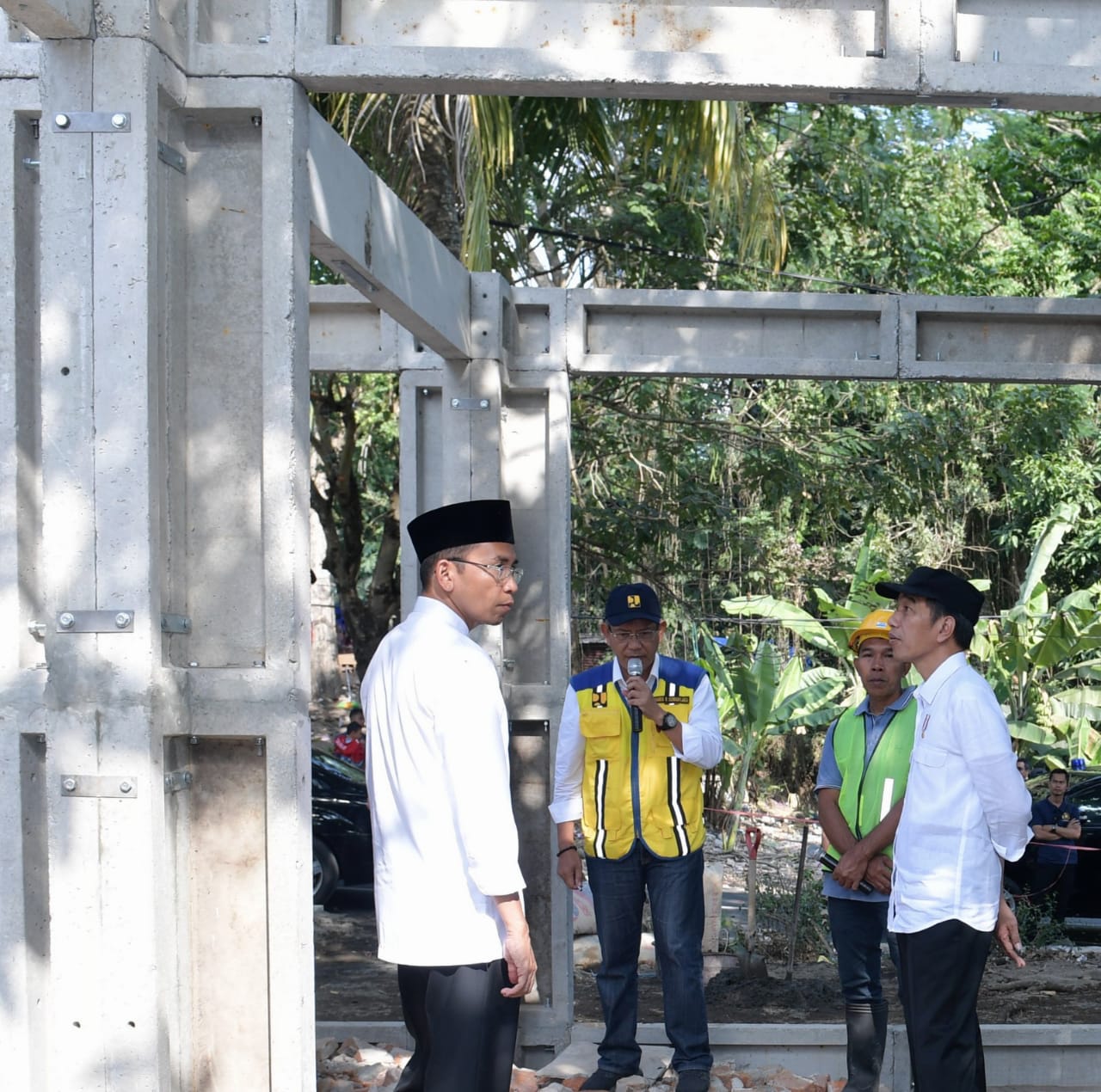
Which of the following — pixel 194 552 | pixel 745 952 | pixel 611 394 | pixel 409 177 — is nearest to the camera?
pixel 194 552

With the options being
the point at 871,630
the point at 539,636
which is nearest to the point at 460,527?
the point at 871,630

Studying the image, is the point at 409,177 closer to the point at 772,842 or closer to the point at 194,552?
the point at 772,842

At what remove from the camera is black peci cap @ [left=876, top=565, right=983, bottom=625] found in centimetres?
509

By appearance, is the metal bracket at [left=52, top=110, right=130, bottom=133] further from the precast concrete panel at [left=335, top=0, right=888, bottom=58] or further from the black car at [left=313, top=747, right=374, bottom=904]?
the black car at [left=313, top=747, right=374, bottom=904]

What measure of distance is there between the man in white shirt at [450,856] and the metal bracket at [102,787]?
801mm

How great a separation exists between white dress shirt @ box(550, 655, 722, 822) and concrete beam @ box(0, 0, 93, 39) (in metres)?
3.69

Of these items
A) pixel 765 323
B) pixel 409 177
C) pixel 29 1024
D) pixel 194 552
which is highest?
pixel 409 177

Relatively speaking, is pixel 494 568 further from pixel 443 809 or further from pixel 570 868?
pixel 570 868

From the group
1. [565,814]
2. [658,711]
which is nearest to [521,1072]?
[565,814]

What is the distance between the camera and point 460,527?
4367 millimetres

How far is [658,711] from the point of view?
625 cm

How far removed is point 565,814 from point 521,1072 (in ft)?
3.78

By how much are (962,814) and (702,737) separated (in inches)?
59.9

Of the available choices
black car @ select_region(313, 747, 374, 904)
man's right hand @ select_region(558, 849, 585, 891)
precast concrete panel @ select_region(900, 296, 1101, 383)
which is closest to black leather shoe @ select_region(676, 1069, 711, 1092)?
man's right hand @ select_region(558, 849, 585, 891)
